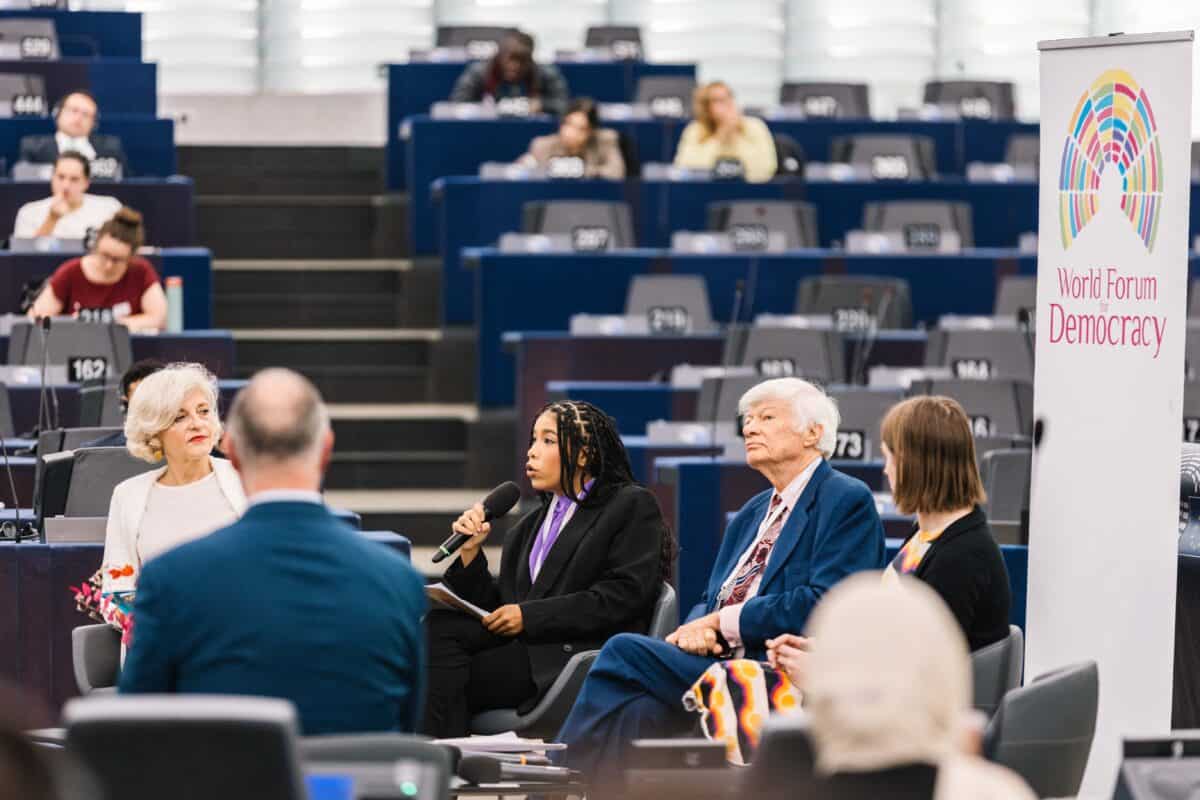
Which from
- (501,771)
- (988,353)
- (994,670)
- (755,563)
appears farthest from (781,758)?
(988,353)

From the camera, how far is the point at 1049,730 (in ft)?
10.3

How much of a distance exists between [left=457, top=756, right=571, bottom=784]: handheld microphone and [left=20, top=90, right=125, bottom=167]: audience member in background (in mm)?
6576

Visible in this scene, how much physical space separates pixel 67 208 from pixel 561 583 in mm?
5074

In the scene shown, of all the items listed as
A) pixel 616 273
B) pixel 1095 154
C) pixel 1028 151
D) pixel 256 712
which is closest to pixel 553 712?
pixel 1095 154

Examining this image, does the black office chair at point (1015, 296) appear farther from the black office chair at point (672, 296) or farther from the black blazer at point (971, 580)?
the black blazer at point (971, 580)

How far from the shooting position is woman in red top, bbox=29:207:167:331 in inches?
313

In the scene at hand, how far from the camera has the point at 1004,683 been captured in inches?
159

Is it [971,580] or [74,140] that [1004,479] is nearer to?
[971,580]

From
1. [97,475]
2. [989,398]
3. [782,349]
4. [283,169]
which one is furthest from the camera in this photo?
[283,169]

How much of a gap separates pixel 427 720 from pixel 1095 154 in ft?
5.83

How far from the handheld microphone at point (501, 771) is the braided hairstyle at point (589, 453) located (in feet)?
2.91

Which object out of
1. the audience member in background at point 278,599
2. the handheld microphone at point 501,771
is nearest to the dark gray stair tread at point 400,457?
the handheld microphone at point 501,771

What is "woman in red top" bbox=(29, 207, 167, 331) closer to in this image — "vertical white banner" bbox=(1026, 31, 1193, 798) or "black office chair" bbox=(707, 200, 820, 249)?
"black office chair" bbox=(707, 200, 820, 249)

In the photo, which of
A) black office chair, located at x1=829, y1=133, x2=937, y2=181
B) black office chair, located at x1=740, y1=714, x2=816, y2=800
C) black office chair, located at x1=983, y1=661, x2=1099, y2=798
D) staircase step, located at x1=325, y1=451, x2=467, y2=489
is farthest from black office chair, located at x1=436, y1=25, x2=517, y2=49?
black office chair, located at x1=740, y1=714, x2=816, y2=800
